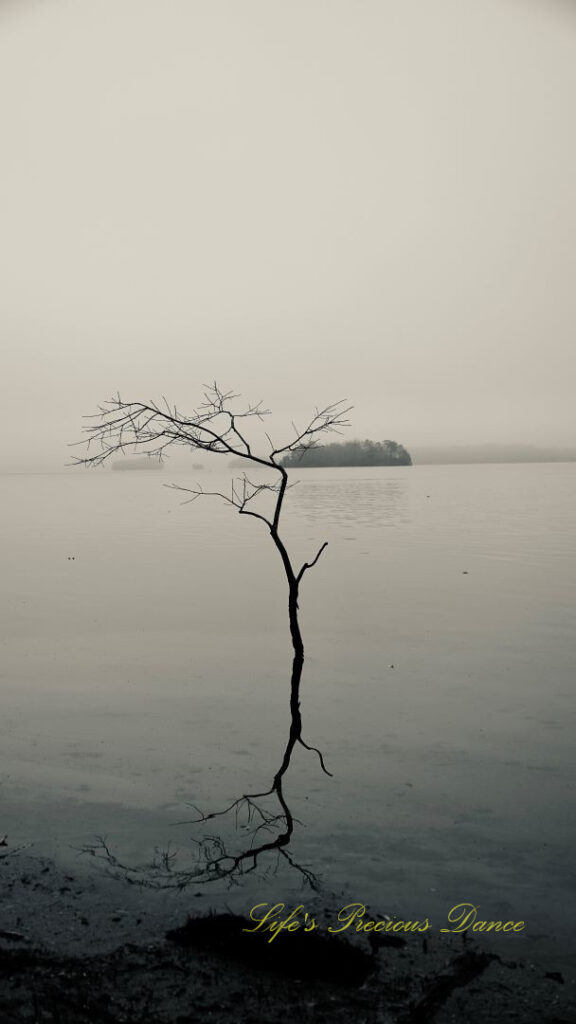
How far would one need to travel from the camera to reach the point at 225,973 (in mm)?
5785

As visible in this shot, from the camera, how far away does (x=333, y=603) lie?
2481 cm

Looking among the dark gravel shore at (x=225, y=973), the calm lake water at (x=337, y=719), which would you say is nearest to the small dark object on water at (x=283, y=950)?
the dark gravel shore at (x=225, y=973)

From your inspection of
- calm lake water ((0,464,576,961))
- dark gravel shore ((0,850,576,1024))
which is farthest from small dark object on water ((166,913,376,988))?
calm lake water ((0,464,576,961))

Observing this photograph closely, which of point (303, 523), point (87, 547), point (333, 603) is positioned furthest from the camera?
point (303, 523)

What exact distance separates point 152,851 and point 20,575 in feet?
81.9

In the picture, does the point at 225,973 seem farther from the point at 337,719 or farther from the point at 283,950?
the point at 337,719

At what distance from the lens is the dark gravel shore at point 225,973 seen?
534 cm

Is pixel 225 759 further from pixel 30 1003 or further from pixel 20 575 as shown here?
pixel 20 575

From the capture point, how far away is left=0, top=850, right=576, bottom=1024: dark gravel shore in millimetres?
5336

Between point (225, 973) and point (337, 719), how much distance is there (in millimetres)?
7469

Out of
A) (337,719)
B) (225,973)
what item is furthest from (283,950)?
(337,719)

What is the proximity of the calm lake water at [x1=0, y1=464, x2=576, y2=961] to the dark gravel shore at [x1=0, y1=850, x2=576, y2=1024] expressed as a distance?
0.71m

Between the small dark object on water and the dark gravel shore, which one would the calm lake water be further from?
the small dark object on water

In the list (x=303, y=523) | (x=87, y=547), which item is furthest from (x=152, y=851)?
(x=303, y=523)
